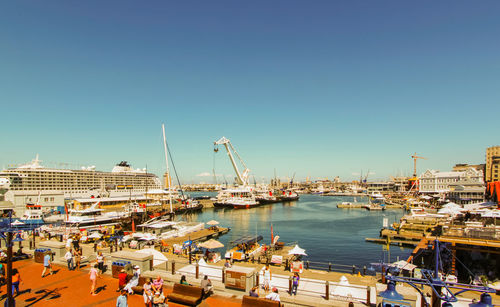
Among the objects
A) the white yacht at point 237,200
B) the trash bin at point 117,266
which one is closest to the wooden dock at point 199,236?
the trash bin at point 117,266

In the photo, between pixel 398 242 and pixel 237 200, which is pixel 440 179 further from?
pixel 398 242

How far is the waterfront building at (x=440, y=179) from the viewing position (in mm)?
119312

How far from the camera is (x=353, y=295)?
12.7 meters

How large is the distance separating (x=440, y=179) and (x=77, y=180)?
495 ft

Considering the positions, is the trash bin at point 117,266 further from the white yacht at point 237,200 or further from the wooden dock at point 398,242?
the white yacht at point 237,200

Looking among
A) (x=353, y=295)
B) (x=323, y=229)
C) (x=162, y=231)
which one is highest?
(x=353, y=295)

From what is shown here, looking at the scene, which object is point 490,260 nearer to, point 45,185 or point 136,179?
point 45,185

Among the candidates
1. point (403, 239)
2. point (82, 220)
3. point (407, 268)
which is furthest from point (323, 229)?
point (82, 220)

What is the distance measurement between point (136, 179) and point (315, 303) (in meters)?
120

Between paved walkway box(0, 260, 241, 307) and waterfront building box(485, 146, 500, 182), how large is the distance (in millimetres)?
164919

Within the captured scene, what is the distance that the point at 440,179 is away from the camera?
131 m

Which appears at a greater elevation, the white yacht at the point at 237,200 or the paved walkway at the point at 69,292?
the paved walkway at the point at 69,292

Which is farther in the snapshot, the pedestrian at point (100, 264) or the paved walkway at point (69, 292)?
the pedestrian at point (100, 264)

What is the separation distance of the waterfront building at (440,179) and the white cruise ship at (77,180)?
12439cm
